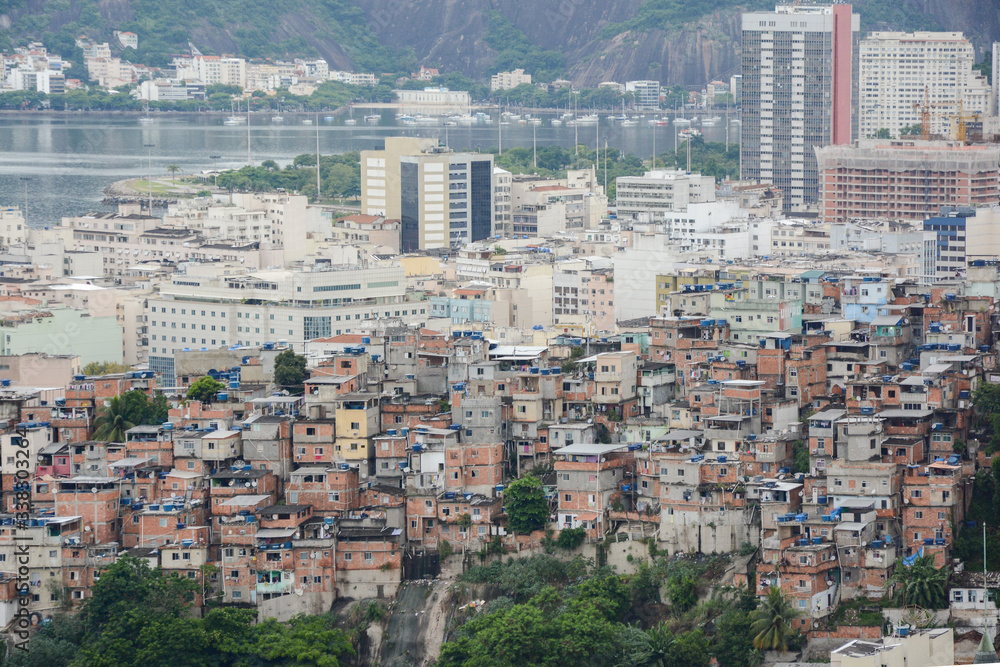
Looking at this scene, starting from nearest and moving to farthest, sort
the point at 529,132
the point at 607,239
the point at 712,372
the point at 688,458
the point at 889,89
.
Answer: the point at 688,458, the point at 712,372, the point at 607,239, the point at 889,89, the point at 529,132

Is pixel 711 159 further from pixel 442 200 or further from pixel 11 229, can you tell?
pixel 11 229

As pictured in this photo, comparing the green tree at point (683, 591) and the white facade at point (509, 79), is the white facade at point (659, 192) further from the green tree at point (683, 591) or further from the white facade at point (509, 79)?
the white facade at point (509, 79)

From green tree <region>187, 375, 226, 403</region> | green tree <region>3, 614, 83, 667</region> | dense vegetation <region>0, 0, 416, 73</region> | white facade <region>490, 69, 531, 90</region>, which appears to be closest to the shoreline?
white facade <region>490, 69, 531, 90</region>

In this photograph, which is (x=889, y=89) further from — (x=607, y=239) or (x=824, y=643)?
(x=824, y=643)

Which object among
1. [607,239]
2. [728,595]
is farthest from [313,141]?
[728,595]

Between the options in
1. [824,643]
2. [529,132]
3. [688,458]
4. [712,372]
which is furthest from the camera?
[529,132]

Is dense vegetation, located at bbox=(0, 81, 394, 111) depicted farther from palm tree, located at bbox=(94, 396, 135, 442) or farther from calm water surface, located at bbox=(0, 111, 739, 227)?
palm tree, located at bbox=(94, 396, 135, 442)

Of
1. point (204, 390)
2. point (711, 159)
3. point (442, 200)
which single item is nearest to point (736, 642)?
point (204, 390)

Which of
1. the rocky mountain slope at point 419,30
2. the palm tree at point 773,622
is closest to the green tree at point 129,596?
the palm tree at point 773,622
